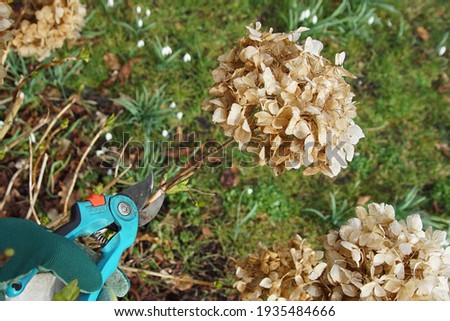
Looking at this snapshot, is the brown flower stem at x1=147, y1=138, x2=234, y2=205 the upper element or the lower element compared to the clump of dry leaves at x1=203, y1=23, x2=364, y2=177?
lower

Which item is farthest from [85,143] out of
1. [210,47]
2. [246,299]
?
[246,299]

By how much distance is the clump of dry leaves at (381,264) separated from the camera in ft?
4.18

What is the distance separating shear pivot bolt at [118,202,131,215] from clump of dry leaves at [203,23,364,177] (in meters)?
0.35

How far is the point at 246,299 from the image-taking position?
1.55 metres

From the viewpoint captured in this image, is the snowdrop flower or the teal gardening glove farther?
the snowdrop flower

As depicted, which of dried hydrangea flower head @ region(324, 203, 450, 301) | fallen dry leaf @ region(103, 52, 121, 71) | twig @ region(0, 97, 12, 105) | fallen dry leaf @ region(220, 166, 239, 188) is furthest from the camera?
fallen dry leaf @ region(103, 52, 121, 71)

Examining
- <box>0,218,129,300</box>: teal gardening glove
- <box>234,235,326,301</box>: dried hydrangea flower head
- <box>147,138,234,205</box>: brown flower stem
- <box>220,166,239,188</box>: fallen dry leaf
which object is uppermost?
<box>0,218,129,300</box>: teal gardening glove

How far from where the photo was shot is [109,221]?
4.39 ft

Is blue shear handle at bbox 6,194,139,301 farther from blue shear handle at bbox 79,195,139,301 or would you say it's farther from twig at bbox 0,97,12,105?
twig at bbox 0,97,12,105

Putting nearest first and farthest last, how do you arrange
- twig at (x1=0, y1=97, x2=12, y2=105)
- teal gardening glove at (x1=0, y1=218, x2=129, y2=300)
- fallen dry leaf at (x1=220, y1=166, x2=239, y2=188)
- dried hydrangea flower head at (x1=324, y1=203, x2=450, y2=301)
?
teal gardening glove at (x1=0, y1=218, x2=129, y2=300) → dried hydrangea flower head at (x1=324, y1=203, x2=450, y2=301) → twig at (x1=0, y1=97, x2=12, y2=105) → fallen dry leaf at (x1=220, y1=166, x2=239, y2=188)

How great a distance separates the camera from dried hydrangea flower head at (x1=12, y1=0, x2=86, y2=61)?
195 centimetres

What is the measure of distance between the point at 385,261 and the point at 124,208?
0.73 metres

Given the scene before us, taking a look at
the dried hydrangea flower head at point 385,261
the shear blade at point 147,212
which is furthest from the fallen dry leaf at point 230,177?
the dried hydrangea flower head at point 385,261

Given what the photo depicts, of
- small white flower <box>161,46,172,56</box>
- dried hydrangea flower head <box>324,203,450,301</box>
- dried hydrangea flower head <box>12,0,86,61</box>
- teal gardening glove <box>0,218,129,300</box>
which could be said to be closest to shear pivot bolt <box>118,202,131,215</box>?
teal gardening glove <box>0,218,129,300</box>
